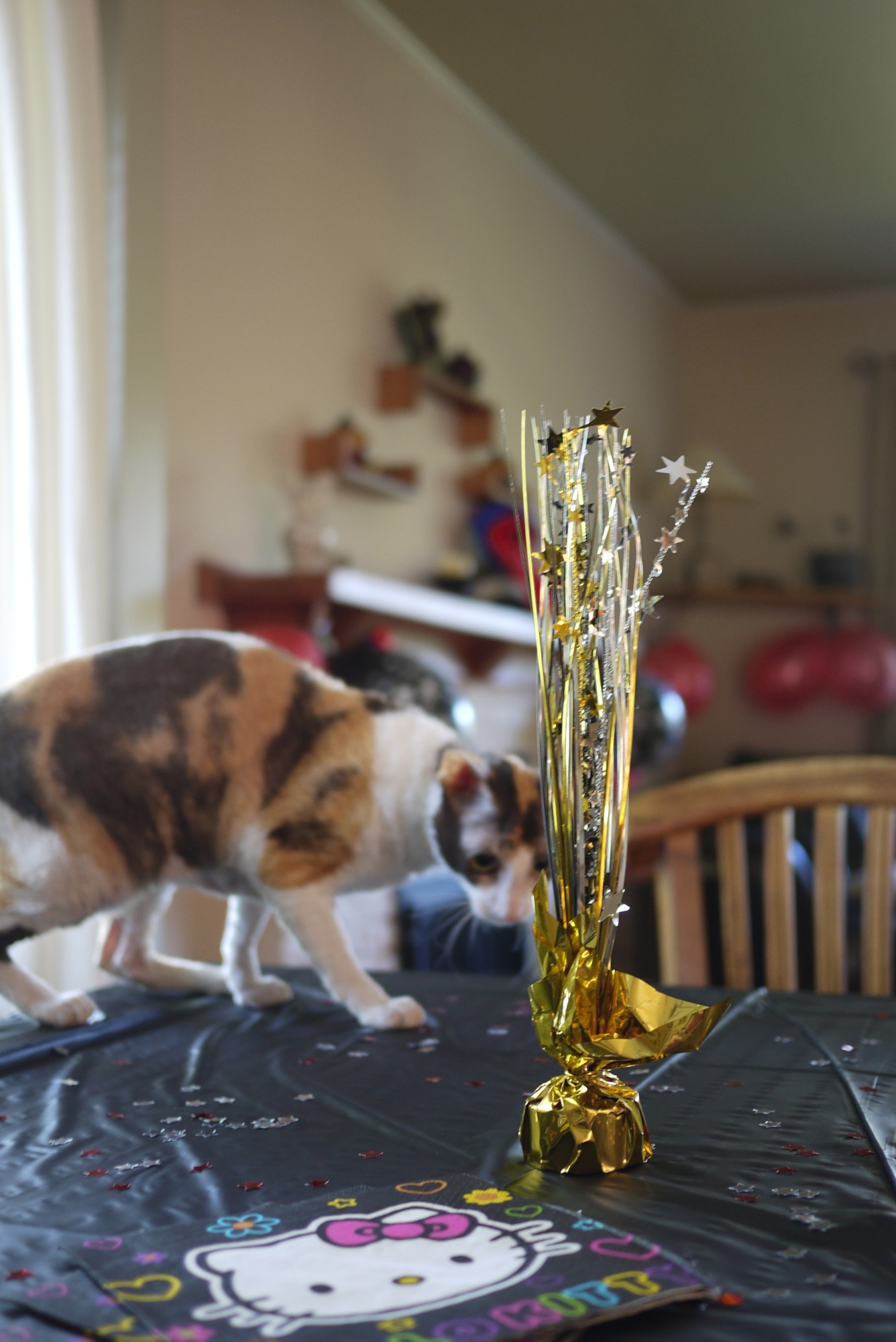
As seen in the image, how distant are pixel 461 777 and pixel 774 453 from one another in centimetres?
530

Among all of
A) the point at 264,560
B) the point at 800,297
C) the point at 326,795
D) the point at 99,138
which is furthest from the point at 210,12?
the point at 800,297

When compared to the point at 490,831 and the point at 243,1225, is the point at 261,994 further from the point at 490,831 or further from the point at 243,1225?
the point at 243,1225

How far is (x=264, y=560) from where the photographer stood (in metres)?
2.61

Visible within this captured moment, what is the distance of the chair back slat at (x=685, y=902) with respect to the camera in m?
1.28

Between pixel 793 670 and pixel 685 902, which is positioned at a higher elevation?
pixel 793 670

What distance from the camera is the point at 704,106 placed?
3.66 metres

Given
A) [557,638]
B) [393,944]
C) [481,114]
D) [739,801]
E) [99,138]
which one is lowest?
[393,944]

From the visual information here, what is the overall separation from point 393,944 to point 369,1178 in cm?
137

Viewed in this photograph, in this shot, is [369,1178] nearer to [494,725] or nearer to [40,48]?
[40,48]

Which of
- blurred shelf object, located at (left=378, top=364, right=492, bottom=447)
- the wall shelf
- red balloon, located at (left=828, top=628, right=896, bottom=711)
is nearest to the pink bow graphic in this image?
blurred shelf object, located at (left=378, top=364, right=492, bottom=447)

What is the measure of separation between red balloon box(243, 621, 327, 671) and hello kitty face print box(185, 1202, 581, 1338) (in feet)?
5.82

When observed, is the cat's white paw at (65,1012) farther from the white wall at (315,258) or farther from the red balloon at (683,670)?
the red balloon at (683,670)

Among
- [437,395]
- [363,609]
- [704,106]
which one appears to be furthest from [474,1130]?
[704,106]

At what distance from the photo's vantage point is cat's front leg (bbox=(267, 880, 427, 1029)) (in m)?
0.94
